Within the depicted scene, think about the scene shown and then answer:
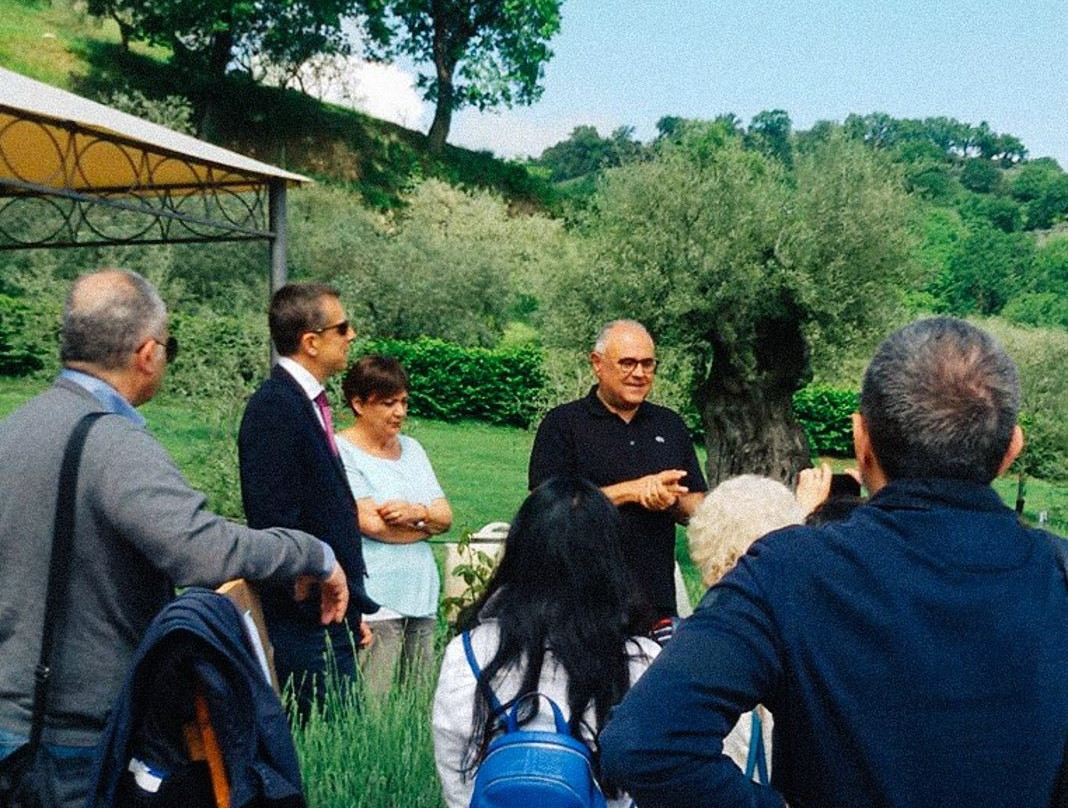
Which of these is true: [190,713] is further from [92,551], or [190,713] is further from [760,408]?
[760,408]

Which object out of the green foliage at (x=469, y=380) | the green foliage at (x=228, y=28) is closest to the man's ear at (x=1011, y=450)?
the green foliage at (x=469, y=380)

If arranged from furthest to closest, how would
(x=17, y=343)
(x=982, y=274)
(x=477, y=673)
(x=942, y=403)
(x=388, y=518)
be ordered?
1. (x=982, y=274)
2. (x=17, y=343)
3. (x=388, y=518)
4. (x=477, y=673)
5. (x=942, y=403)

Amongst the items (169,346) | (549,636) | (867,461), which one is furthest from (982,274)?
(867,461)

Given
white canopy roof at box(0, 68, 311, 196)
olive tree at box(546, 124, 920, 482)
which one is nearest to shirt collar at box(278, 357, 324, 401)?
white canopy roof at box(0, 68, 311, 196)

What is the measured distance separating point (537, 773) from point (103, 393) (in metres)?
1.24

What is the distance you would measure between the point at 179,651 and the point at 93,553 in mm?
496

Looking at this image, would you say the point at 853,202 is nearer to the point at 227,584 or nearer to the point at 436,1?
the point at 227,584

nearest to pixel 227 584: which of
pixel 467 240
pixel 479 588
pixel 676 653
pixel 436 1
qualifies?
pixel 676 653

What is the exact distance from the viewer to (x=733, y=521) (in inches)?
111

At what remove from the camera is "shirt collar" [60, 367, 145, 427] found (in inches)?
96.7

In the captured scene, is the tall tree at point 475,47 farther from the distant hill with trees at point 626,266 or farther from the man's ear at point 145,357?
the man's ear at point 145,357

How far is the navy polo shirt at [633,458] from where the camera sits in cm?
431

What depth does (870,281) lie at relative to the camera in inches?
525

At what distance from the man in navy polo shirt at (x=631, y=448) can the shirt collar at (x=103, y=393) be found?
2.04 m
